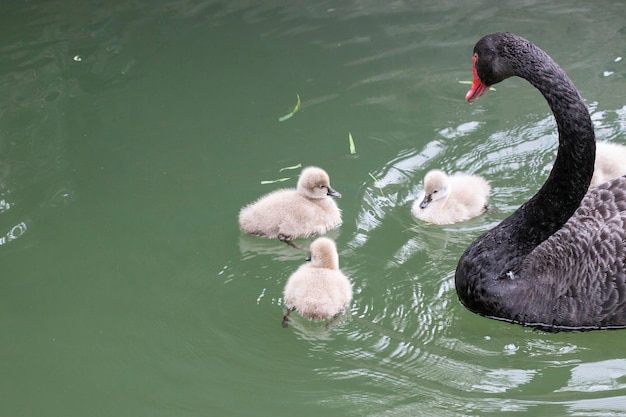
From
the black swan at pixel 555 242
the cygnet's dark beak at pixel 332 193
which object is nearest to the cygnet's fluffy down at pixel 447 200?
the cygnet's dark beak at pixel 332 193

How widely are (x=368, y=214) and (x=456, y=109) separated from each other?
127 centimetres

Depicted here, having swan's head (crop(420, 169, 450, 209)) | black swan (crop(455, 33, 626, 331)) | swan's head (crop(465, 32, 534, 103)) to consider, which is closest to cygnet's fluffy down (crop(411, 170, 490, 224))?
swan's head (crop(420, 169, 450, 209))

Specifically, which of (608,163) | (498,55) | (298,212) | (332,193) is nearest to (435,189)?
(332,193)

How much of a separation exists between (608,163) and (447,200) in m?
0.88

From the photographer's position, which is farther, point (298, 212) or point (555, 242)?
point (298, 212)

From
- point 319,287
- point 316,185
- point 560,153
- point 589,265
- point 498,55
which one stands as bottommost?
point 589,265

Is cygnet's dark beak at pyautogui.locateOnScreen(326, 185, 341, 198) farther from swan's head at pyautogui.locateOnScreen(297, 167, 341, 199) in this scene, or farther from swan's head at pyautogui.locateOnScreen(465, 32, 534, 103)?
swan's head at pyautogui.locateOnScreen(465, 32, 534, 103)

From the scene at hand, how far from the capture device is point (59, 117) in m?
5.66

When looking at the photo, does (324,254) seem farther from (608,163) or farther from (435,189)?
(608,163)

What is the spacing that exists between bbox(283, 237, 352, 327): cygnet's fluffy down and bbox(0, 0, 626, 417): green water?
92 mm

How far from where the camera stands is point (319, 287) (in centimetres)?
359

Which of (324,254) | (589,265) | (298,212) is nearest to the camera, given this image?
(589,265)

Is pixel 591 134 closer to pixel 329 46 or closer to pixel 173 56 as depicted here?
pixel 329 46

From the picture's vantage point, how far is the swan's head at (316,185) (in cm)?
432
